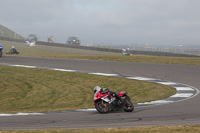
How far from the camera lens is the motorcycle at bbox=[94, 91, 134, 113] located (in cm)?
1007

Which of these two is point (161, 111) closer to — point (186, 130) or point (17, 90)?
point (186, 130)

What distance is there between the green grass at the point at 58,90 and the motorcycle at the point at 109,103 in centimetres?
151

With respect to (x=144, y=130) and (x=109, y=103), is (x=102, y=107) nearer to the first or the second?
(x=109, y=103)

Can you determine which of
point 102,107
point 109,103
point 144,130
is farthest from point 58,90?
point 144,130

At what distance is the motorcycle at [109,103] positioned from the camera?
10070mm

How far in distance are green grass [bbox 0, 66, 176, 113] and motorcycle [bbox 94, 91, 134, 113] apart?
1.51 meters

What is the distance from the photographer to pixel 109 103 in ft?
33.4

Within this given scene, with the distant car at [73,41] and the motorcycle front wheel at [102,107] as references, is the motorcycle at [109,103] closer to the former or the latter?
the motorcycle front wheel at [102,107]

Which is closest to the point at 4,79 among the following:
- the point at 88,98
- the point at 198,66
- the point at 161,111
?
the point at 88,98

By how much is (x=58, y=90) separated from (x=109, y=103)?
654 cm

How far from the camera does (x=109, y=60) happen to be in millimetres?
28234

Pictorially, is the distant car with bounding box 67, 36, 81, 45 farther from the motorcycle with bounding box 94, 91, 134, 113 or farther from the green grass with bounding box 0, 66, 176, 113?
the motorcycle with bounding box 94, 91, 134, 113

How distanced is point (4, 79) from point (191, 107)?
452 inches

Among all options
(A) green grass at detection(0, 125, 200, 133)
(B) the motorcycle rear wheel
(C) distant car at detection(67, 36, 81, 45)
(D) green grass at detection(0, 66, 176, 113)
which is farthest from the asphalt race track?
(C) distant car at detection(67, 36, 81, 45)
